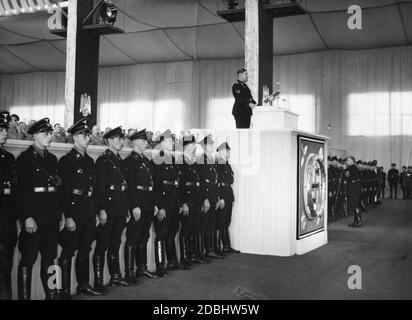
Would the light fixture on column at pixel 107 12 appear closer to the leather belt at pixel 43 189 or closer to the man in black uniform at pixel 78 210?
the man in black uniform at pixel 78 210

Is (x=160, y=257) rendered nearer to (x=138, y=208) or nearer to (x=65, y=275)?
(x=138, y=208)

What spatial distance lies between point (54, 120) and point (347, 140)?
12.1 m

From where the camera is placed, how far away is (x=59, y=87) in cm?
1988

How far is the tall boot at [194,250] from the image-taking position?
182 inches

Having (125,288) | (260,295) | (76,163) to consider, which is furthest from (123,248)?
(260,295)

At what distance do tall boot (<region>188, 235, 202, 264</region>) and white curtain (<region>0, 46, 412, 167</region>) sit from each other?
1091 centimetres

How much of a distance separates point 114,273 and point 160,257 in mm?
554

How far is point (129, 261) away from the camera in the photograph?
12.8ft

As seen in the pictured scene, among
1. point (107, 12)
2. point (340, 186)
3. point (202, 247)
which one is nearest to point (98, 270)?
point (202, 247)

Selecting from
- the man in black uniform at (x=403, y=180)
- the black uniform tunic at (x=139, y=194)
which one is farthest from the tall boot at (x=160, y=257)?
the man in black uniform at (x=403, y=180)

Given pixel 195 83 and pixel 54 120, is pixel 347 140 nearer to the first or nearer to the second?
pixel 195 83

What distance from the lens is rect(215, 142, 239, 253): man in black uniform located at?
5.06m

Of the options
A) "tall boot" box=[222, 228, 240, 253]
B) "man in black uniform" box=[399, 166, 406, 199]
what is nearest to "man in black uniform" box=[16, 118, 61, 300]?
"tall boot" box=[222, 228, 240, 253]

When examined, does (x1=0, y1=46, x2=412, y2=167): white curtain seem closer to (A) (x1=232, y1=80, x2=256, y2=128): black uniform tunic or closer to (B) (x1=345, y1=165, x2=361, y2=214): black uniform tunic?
(B) (x1=345, y1=165, x2=361, y2=214): black uniform tunic
